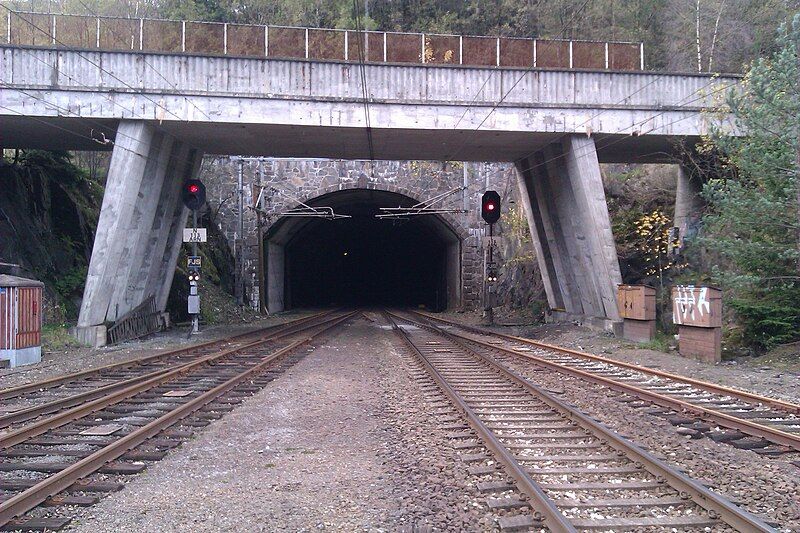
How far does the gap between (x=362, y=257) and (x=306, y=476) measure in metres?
59.9

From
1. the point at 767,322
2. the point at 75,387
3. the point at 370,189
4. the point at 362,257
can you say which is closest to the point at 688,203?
the point at 767,322

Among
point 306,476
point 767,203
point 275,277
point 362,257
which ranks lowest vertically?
point 306,476

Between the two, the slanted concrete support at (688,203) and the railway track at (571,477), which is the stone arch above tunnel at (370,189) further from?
the railway track at (571,477)

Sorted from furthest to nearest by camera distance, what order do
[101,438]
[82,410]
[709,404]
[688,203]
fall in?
[688,203], [709,404], [82,410], [101,438]

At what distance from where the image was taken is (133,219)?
17484mm

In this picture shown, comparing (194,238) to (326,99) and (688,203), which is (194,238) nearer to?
(326,99)

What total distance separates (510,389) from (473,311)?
23406 millimetres

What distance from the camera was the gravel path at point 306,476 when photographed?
4.61 m

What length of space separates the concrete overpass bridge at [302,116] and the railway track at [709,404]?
6.91m

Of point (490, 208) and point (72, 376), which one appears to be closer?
point (72, 376)

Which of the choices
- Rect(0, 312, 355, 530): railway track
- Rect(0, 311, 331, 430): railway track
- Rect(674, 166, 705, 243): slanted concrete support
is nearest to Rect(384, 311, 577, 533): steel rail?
Rect(0, 312, 355, 530): railway track

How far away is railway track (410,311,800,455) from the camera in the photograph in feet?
21.4

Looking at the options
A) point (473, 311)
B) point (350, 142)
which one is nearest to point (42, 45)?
point (350, 142)

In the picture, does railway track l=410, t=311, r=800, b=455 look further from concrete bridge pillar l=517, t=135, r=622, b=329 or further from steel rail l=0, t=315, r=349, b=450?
steel rail l=0, t=315, r=349, b=450
